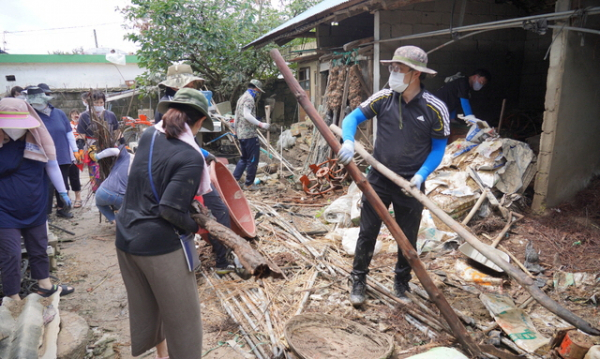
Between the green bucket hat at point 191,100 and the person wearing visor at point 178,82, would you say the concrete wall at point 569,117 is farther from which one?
the green bucket hat at point 191,100

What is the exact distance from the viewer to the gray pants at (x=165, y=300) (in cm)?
217

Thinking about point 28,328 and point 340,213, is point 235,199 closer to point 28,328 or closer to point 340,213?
point 340,213

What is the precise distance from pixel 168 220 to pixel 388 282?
2570 millimetres

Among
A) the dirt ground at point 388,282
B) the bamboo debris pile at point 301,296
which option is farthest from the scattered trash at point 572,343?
the bamboo debris pile at point 301,296

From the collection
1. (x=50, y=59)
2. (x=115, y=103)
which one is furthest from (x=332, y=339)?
(x=50, y=59)

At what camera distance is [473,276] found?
395 centimetres

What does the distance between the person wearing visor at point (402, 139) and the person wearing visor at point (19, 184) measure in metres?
2.49

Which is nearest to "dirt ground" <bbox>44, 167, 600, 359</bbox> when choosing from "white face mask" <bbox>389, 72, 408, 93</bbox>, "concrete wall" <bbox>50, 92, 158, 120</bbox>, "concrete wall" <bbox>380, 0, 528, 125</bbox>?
"white face mask" <bbox>389, 72, 408, 93</bbox>

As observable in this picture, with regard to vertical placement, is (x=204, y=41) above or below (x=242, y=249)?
above

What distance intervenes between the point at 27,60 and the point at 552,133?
827 inches

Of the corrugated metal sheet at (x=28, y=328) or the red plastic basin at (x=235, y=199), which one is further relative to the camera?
the red plastic basin at (x=235, y=199)

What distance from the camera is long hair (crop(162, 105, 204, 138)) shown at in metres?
2.10

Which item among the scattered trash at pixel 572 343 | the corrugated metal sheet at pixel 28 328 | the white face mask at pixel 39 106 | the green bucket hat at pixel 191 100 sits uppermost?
the green bucket hat at pixel 191 100

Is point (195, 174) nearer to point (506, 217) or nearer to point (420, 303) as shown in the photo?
point (420, 303)
